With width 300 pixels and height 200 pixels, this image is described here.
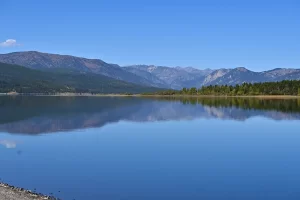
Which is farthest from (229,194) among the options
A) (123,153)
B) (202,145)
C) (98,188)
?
(202,145)

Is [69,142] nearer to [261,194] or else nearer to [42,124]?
[42,124]

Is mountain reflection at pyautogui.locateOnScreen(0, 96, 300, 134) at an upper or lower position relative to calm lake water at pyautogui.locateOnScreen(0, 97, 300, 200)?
upper

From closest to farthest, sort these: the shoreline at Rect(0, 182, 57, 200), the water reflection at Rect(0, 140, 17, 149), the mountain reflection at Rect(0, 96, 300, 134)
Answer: the shoreline at Rect(0, 182, 57, 200) → the water reflection at Rect(0, 140, 17, 149) → the mountain reflection at Rect(0, 96, 300, 134)

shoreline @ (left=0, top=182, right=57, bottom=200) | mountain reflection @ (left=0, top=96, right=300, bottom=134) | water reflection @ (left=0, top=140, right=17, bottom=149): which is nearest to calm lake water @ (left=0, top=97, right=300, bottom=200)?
water reflection @ (left=0, top=140, right=17, bottom=149)

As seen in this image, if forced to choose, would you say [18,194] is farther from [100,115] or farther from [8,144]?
[100,115]

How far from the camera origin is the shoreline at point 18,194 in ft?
66.4

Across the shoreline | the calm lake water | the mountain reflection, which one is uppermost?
the mountain reflection

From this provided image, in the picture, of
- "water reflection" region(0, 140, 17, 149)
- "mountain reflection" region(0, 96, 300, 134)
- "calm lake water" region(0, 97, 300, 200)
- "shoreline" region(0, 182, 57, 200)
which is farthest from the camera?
"mountain reflection" region(0, 96, 300, 134)

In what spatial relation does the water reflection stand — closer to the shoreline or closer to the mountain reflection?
the mountain reflection

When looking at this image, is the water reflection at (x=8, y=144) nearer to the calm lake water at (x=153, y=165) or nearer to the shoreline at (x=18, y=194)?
the calm lake water at (x=153, y=165)

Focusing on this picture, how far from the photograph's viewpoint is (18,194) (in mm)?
21062

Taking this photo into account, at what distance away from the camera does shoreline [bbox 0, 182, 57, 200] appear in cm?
2025

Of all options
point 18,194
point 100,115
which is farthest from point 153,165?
point 100,115

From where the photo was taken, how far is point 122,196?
22547mm
